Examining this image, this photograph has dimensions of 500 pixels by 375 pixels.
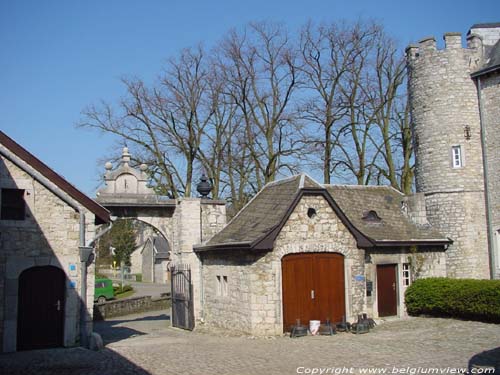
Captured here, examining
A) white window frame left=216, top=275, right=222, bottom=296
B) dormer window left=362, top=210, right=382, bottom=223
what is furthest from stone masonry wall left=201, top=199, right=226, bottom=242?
dormer window left=362, top=210, right=382, bottom=223

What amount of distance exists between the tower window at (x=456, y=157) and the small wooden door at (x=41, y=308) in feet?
48.4

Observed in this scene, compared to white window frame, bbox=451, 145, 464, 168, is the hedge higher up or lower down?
lower down

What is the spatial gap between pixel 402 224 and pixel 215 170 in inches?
520

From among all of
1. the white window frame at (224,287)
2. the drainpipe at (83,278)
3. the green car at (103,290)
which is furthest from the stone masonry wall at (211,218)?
the green car at (103,290)

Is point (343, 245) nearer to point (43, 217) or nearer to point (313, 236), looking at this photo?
point (313, 236)

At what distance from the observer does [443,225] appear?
22.2 metres

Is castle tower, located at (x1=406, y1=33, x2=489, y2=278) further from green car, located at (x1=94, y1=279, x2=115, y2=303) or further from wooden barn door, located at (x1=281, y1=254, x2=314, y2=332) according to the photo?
green car, located at (x1=94, y1=279, x2=115, y2=303)

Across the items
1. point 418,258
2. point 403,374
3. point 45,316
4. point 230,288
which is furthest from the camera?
point 418,258

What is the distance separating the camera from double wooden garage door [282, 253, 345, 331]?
17.0 meters

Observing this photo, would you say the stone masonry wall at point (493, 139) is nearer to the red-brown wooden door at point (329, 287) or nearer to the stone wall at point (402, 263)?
the stone wall at point (402, 263)

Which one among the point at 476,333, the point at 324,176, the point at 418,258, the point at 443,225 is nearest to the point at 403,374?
the point at 476,333

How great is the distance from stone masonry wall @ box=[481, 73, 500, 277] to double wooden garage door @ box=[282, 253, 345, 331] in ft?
24.2

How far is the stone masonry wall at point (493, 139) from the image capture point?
21750 mm

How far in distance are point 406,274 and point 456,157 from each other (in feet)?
16.4
